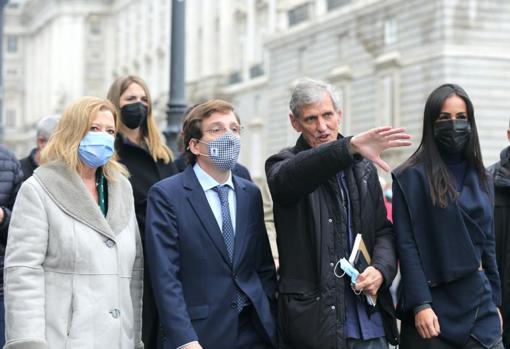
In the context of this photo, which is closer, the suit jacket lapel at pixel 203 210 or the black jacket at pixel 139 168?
the suit jacket lapel at pixel 203 210

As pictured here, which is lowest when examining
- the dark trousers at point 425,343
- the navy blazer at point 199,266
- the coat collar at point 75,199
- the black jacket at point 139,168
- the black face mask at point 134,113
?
the dark trousers at point 425,343

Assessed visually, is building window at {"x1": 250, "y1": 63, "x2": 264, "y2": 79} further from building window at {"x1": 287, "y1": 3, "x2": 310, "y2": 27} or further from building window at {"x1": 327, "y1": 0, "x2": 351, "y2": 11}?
building window at {"x1": 327, "y1": 0, "x2": 351, "y2": 11}

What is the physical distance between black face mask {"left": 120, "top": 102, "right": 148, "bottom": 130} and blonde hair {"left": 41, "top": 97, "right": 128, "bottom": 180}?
65.4 inches

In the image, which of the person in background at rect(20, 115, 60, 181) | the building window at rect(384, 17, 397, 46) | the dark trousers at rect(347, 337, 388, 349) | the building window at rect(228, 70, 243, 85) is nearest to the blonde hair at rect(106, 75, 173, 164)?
the person in background at rect(20, 115, 60, 181)

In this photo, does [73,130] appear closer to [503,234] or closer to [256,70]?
[503,234]

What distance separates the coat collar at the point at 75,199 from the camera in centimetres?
628

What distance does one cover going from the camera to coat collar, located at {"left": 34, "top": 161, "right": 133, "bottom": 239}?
20.6 feet

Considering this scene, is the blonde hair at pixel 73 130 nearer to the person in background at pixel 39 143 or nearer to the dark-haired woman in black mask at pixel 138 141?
the dark-haired woman in black mask at pixel 138 141

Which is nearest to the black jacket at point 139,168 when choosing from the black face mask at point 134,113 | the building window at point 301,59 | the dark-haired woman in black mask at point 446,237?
the black face mask at point 134,113

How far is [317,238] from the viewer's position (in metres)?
6.21

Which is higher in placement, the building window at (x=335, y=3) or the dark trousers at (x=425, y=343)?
the building window at (x=335, y=3)

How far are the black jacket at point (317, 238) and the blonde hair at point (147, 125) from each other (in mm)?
1958

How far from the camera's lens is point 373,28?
124 feet

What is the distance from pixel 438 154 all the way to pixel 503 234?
3.53ft
